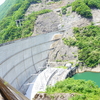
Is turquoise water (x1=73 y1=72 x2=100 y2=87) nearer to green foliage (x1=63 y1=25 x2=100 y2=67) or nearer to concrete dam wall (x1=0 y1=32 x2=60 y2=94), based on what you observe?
green foliage (x1=63 y1=25 x2=100 y2=67)

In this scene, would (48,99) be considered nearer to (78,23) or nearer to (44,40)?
(44,40)

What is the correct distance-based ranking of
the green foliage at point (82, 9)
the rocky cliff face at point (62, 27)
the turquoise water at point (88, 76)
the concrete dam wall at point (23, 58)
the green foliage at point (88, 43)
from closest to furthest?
1. the concrete dam wall at point (23, 58)
2. the turquoise water at point (88, 76)
3. the green foliage at point (88, 43)
4. the rocky cliff face at point (62, 27)
5. the green foliage at point (82, 9)

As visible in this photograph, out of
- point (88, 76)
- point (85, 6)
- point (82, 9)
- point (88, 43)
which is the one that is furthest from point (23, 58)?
point (85, 6)

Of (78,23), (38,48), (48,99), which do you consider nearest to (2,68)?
(48,99)

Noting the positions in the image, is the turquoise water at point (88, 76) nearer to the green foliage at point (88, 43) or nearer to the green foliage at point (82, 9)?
the green foliage at point (88, 43)

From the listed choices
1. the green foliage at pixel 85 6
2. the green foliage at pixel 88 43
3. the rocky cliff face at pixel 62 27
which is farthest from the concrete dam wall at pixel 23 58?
the green foliage at pixel 85 6

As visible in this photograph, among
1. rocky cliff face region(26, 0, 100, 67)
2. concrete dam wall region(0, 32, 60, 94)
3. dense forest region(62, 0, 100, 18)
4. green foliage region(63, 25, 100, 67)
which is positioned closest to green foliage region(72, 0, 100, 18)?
dense forest region(62, 0, 100, 18)
